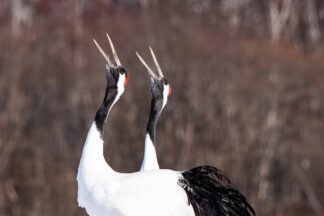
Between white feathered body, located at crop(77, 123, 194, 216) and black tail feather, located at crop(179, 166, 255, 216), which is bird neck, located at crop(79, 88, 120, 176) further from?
black tail feather, located at crop(179, 166, 255, 216)

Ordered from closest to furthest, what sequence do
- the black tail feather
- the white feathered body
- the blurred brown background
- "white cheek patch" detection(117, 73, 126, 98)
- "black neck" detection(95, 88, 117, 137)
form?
1. the white feathered body
2. the black tail feather
3. "black neck" detection(95, 88, 117, 137)
4. "white cheek patch" detection(117, 73, 126, 98)
5. the blurred brown background

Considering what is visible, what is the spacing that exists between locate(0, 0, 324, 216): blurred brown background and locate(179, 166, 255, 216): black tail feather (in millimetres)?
11687

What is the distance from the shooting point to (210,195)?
9.14 metres

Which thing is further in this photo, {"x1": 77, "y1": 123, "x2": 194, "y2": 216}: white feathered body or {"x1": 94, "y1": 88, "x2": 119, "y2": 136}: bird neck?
{"x1": 94, "y1": 88, "x2": 119, "y2": 136}: bird neck

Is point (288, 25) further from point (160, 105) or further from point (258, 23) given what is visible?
point (160, 105)

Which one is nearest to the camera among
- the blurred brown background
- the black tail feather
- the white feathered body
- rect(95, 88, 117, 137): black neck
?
the white feathered body

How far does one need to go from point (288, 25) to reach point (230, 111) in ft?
36.5

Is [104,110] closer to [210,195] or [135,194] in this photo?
[135,194]

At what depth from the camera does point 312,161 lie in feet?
81.6

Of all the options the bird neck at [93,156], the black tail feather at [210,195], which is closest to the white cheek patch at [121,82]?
the bird neck at [93,156]

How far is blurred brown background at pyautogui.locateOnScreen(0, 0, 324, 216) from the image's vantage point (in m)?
23.0

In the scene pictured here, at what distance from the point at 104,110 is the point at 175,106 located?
1550 cm

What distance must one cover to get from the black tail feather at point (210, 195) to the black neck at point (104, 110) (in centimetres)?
100

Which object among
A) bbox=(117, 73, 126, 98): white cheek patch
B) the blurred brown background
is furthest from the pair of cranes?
the blurred brown background
